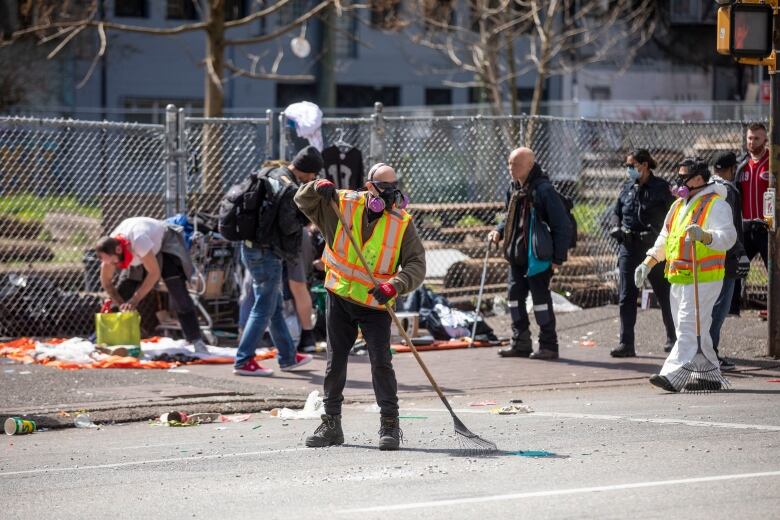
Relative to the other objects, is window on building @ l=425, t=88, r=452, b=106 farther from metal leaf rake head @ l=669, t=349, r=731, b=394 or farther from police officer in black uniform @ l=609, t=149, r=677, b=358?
metal leaf rake head @ l=669, t=349, r=731, b=394

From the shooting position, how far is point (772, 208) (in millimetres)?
11805

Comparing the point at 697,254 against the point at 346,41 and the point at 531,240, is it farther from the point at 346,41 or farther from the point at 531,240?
the point at 346,41

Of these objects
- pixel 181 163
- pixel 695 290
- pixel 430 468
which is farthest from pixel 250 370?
pixel 430 468

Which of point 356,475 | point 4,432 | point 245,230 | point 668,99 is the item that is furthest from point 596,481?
point 668,99

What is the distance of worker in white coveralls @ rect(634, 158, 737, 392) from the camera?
10.0 meters

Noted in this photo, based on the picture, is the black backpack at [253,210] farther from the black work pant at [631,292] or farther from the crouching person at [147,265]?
the black work pant at [631,292]

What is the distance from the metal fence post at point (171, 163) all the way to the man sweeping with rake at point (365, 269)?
5.48 meters

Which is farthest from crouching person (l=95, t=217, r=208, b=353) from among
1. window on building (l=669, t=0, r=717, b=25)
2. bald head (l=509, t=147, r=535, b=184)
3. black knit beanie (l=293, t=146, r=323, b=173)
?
window on building (l=669, t=0, r=717, b=25)

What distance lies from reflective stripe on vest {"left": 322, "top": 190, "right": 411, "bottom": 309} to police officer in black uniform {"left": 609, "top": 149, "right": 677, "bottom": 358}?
4700mm

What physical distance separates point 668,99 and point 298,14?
431 inches

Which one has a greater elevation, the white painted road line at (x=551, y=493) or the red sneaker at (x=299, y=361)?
the white painted road line at (x=551, y=493)

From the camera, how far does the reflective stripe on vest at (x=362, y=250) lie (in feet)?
25.8

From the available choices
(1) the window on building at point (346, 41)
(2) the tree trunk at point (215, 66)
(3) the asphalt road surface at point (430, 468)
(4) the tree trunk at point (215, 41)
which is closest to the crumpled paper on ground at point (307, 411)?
(3) the asphalt road surface at point (430, 468)

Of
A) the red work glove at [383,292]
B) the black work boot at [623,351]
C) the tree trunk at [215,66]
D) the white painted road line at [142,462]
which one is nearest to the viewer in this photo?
the white painted road line at [142,462]
